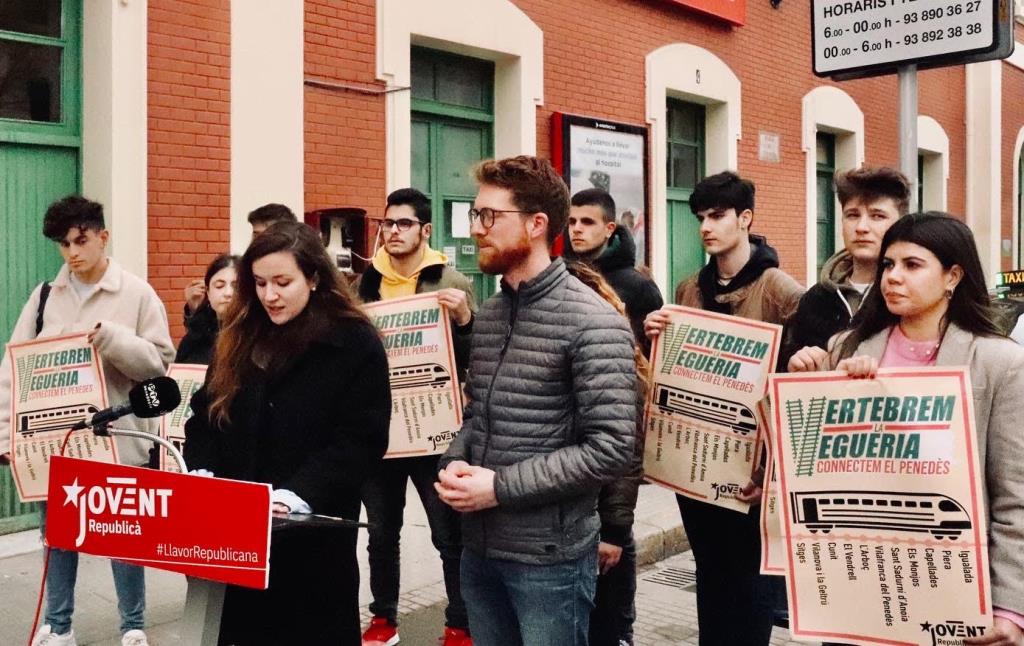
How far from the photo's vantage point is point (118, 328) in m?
4.25

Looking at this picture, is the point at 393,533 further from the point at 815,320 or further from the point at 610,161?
the point at 610,161

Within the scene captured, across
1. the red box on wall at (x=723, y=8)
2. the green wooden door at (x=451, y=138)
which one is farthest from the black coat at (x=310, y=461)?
the red box on wall at (x=723, y=8)

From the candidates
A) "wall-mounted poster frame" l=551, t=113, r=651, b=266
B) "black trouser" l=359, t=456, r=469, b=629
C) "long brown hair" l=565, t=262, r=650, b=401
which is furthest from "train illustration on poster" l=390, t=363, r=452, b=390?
"wall-mounted poster frame" l=551, t=113, r=651, b=266

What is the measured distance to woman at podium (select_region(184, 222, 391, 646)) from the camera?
2.97 meters

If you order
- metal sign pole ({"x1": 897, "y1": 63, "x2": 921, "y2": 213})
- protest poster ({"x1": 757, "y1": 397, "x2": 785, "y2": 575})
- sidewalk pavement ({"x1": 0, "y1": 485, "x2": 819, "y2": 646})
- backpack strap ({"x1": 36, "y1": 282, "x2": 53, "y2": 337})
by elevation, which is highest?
metal sign pole ({"x1": 897, "y1": 63, "x2": 921, "y2": 213})

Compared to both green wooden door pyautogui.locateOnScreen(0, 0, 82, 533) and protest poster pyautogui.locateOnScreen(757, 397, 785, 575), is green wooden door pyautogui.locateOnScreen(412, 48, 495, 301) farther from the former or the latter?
protest poster pyautogui.locateOnScreen(757, 397, 785, 575)

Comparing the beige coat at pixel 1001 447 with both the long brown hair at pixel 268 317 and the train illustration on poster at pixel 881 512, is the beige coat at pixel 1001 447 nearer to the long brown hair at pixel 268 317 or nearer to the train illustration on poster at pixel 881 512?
the train illustration on poster at pixel 881 512

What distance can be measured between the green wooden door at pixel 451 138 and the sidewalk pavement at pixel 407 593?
9.52 ft

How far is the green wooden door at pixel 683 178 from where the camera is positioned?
37.8 ft

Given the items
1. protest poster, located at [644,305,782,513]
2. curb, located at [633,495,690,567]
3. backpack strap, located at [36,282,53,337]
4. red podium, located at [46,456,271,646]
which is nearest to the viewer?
red podium, located at [46,456,271,646]

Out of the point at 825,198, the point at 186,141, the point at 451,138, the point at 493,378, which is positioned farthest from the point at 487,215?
the point at 825,198

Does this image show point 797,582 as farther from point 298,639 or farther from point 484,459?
point 298,639

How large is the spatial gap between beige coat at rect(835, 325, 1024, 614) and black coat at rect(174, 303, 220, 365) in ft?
10.9

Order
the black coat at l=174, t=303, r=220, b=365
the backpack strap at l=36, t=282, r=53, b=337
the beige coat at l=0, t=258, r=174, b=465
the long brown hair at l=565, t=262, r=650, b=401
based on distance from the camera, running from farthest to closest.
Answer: the black coat at l=174, t=303, r=220, b=365 → the backpack strap at l=36, t=282, r=53, b=337 → the beige coat at l=0, t=258, r=174, b=465 → the long brown hair at l=565, t=262, r=650, b=401
